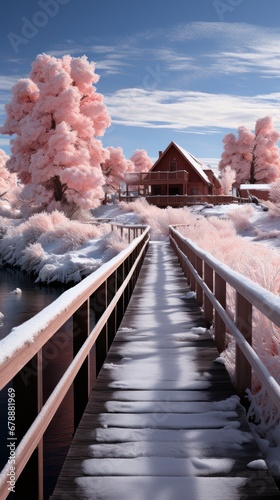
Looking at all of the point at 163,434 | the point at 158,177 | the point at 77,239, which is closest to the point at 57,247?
the point at 77,239

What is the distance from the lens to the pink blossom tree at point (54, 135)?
37.5m

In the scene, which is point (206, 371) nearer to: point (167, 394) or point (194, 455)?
point (167, 394)

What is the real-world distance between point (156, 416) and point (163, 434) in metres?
0.35

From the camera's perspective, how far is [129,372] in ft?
18.0

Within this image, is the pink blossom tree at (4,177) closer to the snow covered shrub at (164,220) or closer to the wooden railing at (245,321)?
the snow covered shrub at (164,220)

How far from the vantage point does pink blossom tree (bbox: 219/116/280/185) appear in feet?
237

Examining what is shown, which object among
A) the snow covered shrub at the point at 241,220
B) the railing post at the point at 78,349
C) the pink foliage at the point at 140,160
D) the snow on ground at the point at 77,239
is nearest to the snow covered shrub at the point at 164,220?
the snow on ground at the point at 77,239

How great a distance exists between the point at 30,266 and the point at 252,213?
16.0 metres

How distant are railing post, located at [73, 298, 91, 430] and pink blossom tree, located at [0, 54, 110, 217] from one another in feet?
109

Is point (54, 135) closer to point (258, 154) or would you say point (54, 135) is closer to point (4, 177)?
point (258, 154)

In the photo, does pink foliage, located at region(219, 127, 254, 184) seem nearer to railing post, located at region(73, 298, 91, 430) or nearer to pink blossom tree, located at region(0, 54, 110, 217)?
pink blossom tree, located at region(0, 54, 110, 217)

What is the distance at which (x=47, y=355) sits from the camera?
12.3m

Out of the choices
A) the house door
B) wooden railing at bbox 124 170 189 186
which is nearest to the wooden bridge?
wooden railing at bbox 124 170 189 186

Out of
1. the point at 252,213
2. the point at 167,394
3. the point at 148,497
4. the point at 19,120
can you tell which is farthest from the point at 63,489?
the point at 19,120
